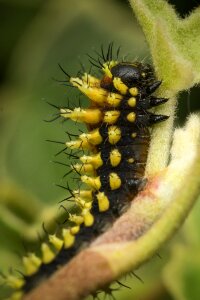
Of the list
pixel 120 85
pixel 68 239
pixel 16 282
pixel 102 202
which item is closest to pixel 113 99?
pixel 120 85

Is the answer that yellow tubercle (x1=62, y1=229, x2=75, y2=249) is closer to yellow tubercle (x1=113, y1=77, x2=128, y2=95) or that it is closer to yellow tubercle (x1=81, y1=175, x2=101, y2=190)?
yellow tubercle (x1=81, y1=175, x2=101, y2=190)

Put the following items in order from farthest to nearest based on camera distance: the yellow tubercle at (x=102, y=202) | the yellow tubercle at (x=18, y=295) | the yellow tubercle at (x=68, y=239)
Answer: the yellow tubercle at (x=102, y=202) → the yellow tubercle at (x=68, y=239) → the yellow tubercle at (x=18, y=295)

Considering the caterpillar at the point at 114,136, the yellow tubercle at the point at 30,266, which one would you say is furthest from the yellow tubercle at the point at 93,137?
the yellow tubercle at the point at 30,266

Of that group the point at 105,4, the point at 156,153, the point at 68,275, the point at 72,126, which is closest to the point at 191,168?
the point at 156,153

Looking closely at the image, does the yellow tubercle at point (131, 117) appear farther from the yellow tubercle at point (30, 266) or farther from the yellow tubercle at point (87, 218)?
the yellow tubercle at point (30, 266)

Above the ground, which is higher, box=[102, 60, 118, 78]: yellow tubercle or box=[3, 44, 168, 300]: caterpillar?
box=[102, 60, 118, 78]: yellow tubercle

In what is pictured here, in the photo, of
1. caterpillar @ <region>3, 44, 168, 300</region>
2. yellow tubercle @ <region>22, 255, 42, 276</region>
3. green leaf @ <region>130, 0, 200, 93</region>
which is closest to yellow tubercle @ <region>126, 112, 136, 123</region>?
caterpillar @ <region>3, 44, 168, 300</region>

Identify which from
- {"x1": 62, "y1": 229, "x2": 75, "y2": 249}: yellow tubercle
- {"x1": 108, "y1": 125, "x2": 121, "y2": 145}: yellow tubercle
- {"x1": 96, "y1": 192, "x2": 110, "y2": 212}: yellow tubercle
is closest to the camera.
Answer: {"x1": 62, "y1": 229, "x2": 75, "y2": 249}: yellow tubercle
